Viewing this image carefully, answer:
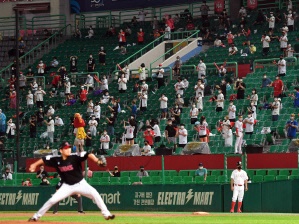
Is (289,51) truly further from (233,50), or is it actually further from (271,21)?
(271,21)

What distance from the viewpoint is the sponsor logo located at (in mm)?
36156

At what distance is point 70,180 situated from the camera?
23.9 meters

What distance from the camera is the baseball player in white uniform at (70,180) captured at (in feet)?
77.6

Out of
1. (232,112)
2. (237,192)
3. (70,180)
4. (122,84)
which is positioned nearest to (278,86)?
(232,112)

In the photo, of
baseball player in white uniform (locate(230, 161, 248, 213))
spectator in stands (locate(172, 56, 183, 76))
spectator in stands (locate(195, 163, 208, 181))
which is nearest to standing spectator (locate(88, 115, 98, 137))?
spectator in stands (locate(172, 56, 183, 76))

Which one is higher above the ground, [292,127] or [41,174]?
[292,127]

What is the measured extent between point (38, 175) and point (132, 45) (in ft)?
64.6

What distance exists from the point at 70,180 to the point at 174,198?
528 inches

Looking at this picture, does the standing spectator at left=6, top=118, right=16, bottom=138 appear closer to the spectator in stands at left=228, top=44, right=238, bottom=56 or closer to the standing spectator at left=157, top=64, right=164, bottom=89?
the standing spectator at left=157, top=64, right=164, bottom=89

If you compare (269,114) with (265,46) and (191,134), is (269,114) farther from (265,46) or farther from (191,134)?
(265,46)

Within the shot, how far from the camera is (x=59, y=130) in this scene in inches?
2080

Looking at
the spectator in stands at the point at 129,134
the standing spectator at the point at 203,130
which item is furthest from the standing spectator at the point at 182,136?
the spectator in stands at the point at 129,134

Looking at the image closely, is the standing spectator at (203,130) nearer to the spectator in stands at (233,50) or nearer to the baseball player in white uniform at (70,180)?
the spectator in stands at (233,50)

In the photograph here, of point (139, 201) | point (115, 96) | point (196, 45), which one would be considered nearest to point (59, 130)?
point (115, 96)
